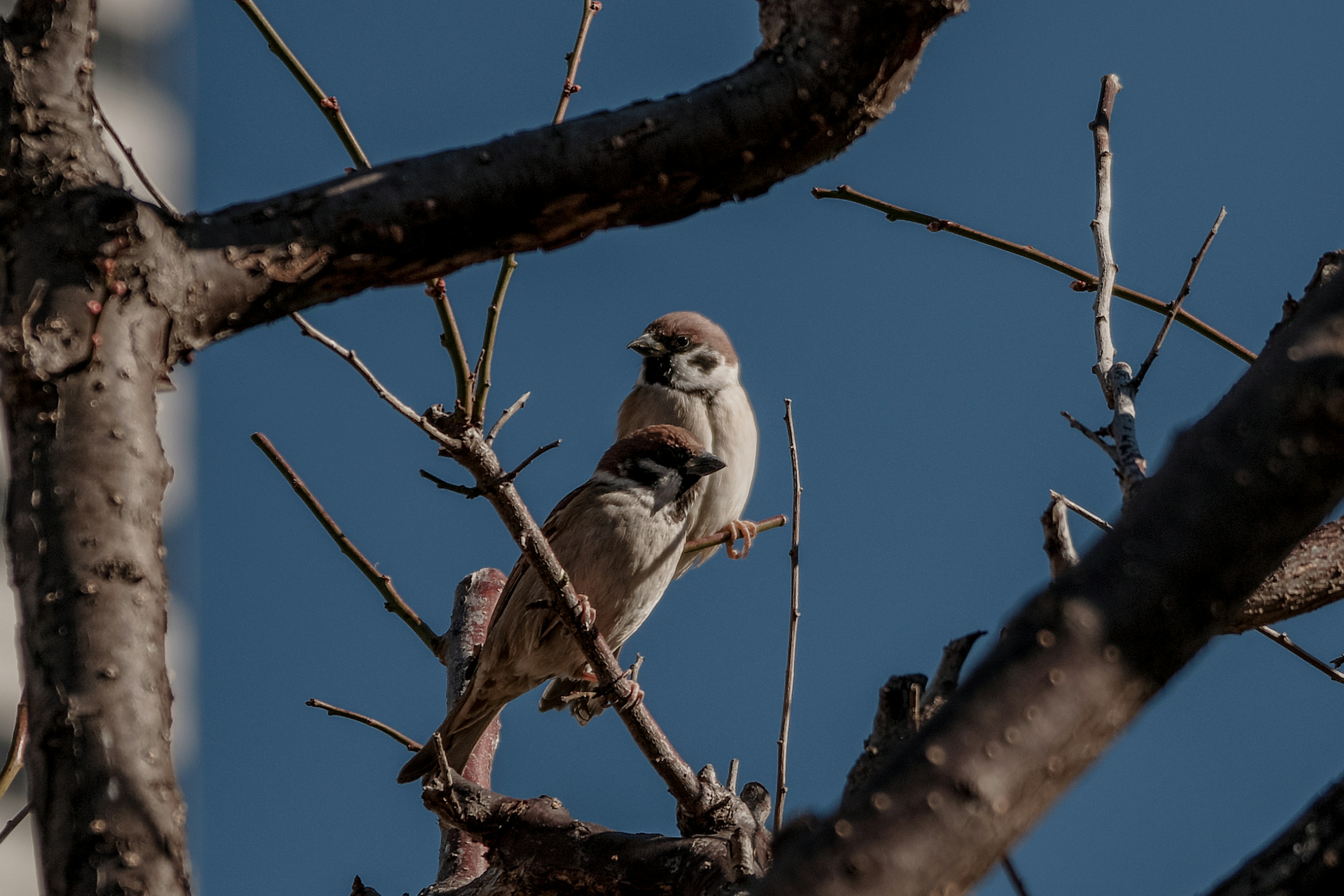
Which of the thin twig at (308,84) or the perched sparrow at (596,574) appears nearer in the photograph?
the thin twig at (308,84)

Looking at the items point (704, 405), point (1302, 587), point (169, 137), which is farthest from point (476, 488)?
point (169, 137)

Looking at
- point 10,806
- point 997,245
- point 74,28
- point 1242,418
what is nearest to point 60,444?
point 74,28

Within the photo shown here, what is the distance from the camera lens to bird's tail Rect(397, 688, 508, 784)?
4.31 m

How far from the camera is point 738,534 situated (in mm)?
5430

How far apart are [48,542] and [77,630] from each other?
0.38ft

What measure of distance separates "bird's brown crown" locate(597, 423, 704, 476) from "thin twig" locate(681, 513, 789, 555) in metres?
0.31

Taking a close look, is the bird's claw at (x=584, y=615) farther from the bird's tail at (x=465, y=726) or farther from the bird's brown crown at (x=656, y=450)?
the bird's brown crown at (x=656, y=450)

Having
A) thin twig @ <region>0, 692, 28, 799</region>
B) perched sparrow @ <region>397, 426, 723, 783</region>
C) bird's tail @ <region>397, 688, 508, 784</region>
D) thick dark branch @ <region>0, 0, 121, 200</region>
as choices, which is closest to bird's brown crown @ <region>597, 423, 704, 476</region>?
perched sparrow @ <region>397, 426, 723, 783</region>

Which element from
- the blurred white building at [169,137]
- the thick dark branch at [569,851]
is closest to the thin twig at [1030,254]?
the thick dark branch at [569,851]

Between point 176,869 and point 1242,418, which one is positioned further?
point 176,869

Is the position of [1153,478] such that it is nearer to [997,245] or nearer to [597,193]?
[597,193]

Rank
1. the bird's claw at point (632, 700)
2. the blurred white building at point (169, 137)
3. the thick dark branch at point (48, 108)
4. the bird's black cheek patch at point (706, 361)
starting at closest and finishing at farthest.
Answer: the thick dark branch at point (48, 108)
the bird's claw at point (632, 700)
the bird's black cheek patch at point (706, 361)
the blurred white building at point (169, 137)

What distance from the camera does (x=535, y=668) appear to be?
166 inches

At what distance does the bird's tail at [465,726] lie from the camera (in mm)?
4312
